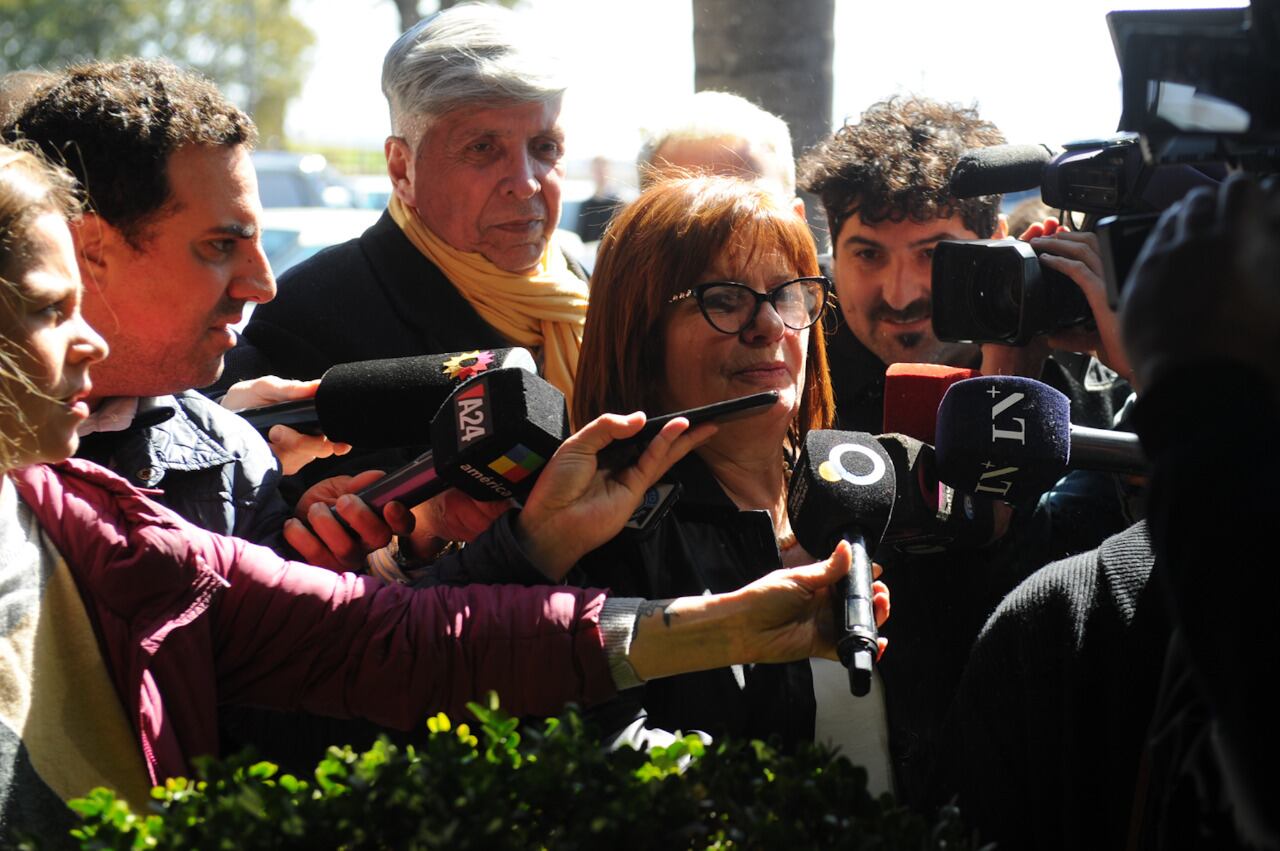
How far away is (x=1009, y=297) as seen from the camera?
2.81m

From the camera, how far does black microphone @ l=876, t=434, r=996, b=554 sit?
254 cm

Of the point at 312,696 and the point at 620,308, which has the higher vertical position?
the point at 620,308

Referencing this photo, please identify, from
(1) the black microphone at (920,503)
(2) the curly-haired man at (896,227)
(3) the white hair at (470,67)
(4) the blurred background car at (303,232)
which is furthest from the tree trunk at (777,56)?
(4) the blurred background car at (303,232)

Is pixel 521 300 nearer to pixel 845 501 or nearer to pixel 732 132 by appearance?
pixel 732 132

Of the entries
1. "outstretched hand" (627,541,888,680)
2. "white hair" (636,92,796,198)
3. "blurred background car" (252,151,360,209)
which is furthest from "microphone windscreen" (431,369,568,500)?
"blurred background car" (252,151,360,209)

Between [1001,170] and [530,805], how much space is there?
6.56 ft

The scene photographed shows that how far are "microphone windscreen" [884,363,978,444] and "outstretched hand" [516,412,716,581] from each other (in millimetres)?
589

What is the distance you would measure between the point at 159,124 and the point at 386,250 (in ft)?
3.14

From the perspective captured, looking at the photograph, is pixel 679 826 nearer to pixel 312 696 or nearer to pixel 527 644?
pixel 527 644

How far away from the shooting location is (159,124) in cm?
252

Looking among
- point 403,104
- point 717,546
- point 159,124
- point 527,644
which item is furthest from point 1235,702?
point 403,104

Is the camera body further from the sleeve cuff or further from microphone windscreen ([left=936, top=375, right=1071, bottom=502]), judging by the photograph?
the sleeve cuff

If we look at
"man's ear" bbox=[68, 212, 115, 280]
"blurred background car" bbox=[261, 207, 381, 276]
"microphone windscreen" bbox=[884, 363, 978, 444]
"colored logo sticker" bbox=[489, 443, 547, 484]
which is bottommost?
"blurred background car" bbox=[261, 207, 381, 276]

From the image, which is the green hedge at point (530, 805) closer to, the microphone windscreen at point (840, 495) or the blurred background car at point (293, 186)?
the microphone windscreen at point (840, 495)
